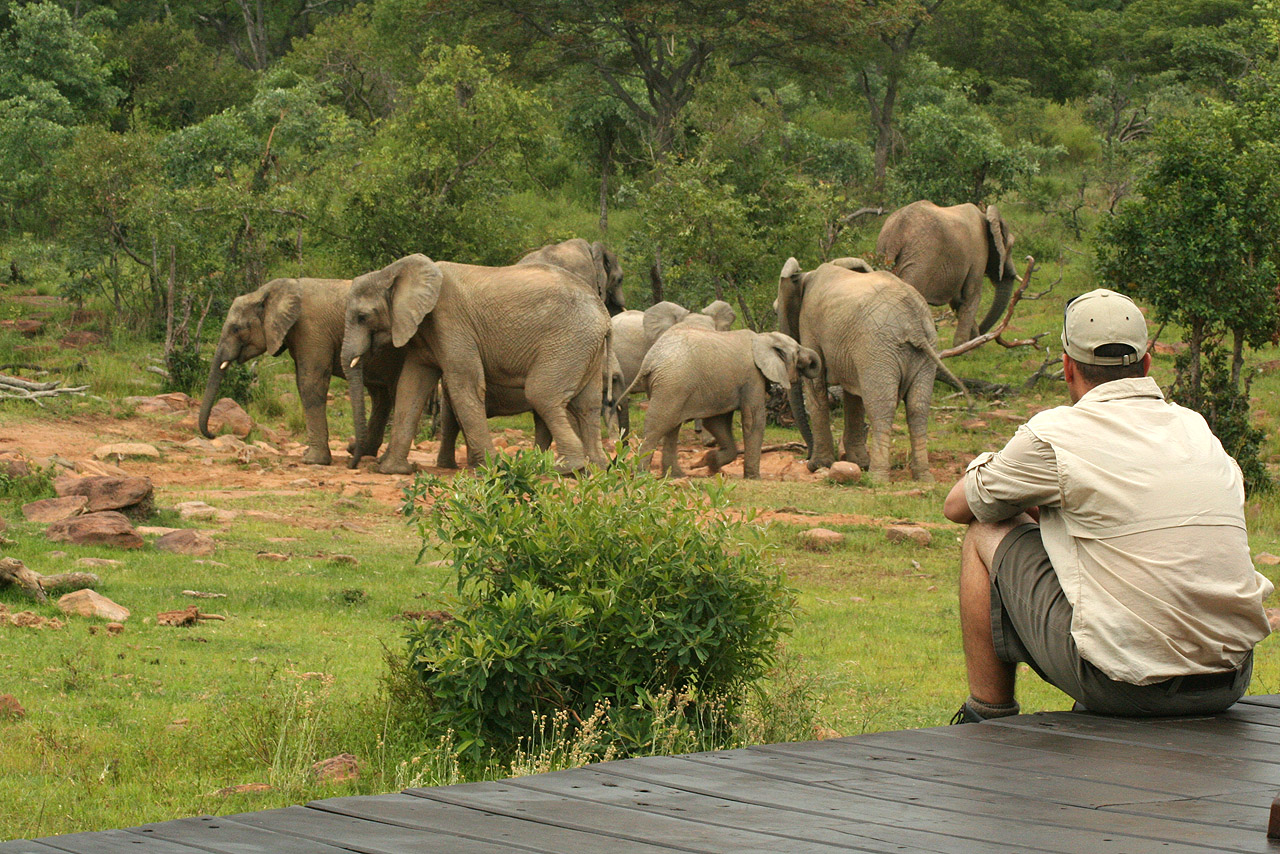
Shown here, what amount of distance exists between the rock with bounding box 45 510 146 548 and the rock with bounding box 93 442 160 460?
419cm

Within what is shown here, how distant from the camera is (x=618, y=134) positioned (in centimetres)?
2925

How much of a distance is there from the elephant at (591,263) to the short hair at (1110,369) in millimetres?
12161

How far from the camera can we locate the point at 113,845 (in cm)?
266

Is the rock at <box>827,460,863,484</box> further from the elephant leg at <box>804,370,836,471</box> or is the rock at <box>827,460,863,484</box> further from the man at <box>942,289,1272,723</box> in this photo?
the man at <box>942,289,1272,723</box>

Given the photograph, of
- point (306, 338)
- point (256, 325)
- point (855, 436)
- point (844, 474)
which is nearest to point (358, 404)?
point (306, 338)

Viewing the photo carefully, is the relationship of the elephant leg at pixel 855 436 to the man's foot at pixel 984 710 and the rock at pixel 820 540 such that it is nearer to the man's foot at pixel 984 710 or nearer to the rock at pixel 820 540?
the rock at pixel 820 540

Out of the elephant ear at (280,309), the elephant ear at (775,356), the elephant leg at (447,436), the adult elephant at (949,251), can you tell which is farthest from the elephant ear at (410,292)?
the adult elephant at (949,251)

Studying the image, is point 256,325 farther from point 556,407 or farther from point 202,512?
point 202,512


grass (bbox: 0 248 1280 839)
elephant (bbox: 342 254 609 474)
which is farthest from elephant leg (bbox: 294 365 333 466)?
grass (bbox: 0 248 1280 839)

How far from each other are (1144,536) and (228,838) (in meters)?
2.59

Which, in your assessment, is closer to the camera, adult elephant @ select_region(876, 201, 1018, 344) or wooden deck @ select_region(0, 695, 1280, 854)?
wooden deck @ select_region(0, 695, 1280, 854)

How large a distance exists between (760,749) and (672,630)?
1287 mm

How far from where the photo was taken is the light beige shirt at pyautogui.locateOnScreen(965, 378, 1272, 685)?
4.08m

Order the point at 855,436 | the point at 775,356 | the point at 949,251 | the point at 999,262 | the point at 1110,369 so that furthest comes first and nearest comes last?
the point at 999,262
the point at 949,251
the point at 855,436
the point at 775,356
the point at 1110,369
